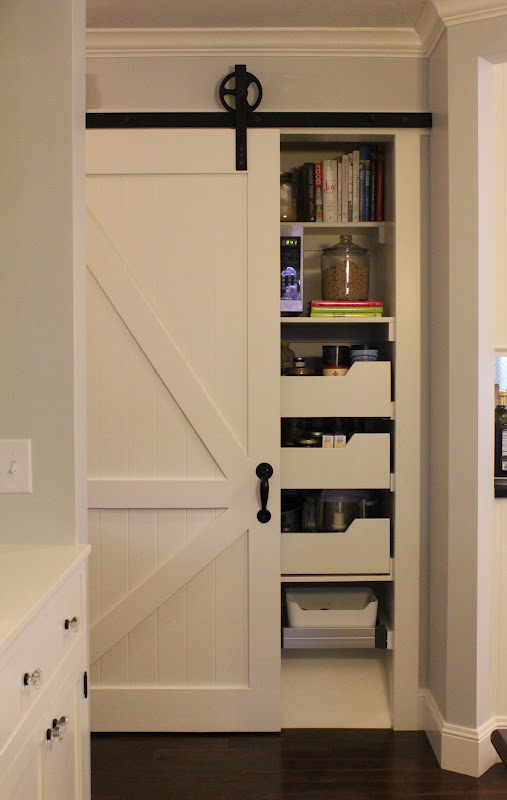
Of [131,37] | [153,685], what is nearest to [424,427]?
[153,685]

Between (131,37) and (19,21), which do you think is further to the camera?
(131,37)

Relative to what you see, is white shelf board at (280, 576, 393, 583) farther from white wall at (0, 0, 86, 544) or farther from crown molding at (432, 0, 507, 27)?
crown molding at (432, 0, 507, 27)

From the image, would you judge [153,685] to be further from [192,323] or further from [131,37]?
[131,37]

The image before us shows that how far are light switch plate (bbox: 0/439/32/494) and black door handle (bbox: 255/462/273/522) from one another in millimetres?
1154

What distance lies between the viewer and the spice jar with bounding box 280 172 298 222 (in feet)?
9.34

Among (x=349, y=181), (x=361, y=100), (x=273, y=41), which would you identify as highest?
(x=273, y=41)

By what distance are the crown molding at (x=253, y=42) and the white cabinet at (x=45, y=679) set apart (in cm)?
190

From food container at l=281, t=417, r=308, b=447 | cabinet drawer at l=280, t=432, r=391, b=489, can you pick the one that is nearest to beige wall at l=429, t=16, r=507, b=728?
cabinet drawer at l=280, t=432, r=391, b=489

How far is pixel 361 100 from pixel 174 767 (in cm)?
246

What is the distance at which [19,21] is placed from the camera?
5.38 ft

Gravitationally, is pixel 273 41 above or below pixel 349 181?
above

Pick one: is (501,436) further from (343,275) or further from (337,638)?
(337,638)

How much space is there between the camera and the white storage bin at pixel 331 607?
2.79 meters

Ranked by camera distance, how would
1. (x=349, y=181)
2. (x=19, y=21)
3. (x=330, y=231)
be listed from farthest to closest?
(x=330, y=231) < (x=349, y=181) < (x=19, y=21)
